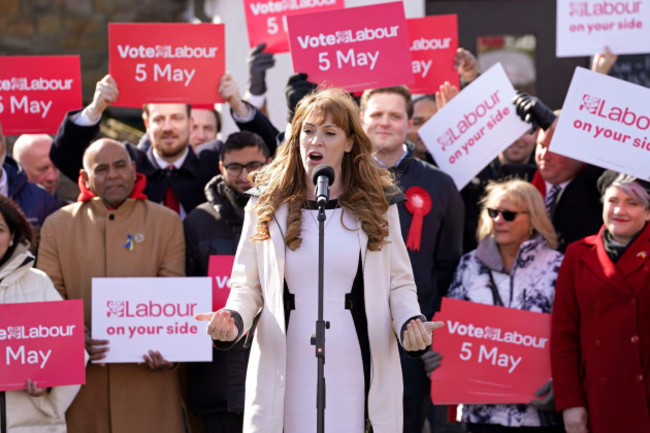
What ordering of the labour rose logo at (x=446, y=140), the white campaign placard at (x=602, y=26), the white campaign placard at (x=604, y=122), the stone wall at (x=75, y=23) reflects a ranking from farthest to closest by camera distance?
the stone wall at (x=75, y=23) < the white campaign placard at (x=602, y=26) < the labour rose logo at (x=446, y=140) < the white campaign placard at (x=604, y=122)

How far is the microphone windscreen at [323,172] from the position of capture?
4.71m

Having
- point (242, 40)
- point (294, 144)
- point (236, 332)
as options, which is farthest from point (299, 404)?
point (242, 40)

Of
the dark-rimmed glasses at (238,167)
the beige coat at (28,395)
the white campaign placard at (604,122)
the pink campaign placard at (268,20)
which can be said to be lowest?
the beige coat at (28,395)

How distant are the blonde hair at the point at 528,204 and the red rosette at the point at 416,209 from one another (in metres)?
0.38

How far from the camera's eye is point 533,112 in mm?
7340

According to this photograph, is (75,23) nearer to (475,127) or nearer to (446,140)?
(446,140)

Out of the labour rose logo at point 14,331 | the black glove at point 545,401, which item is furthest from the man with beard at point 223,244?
the black glove at point 545,401

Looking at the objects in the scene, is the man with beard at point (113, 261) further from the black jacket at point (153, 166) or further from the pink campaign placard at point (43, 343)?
the black jacket at point (153, 166)

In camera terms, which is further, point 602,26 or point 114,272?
point 602,26

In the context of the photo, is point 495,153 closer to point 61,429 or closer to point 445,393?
point 445,393

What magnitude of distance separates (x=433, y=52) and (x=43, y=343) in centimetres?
337

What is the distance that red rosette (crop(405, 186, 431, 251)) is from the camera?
6.82 metres

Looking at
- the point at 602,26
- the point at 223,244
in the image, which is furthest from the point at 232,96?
the point at 602,26

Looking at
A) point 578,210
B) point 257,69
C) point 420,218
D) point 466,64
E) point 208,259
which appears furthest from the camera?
point 466,64
